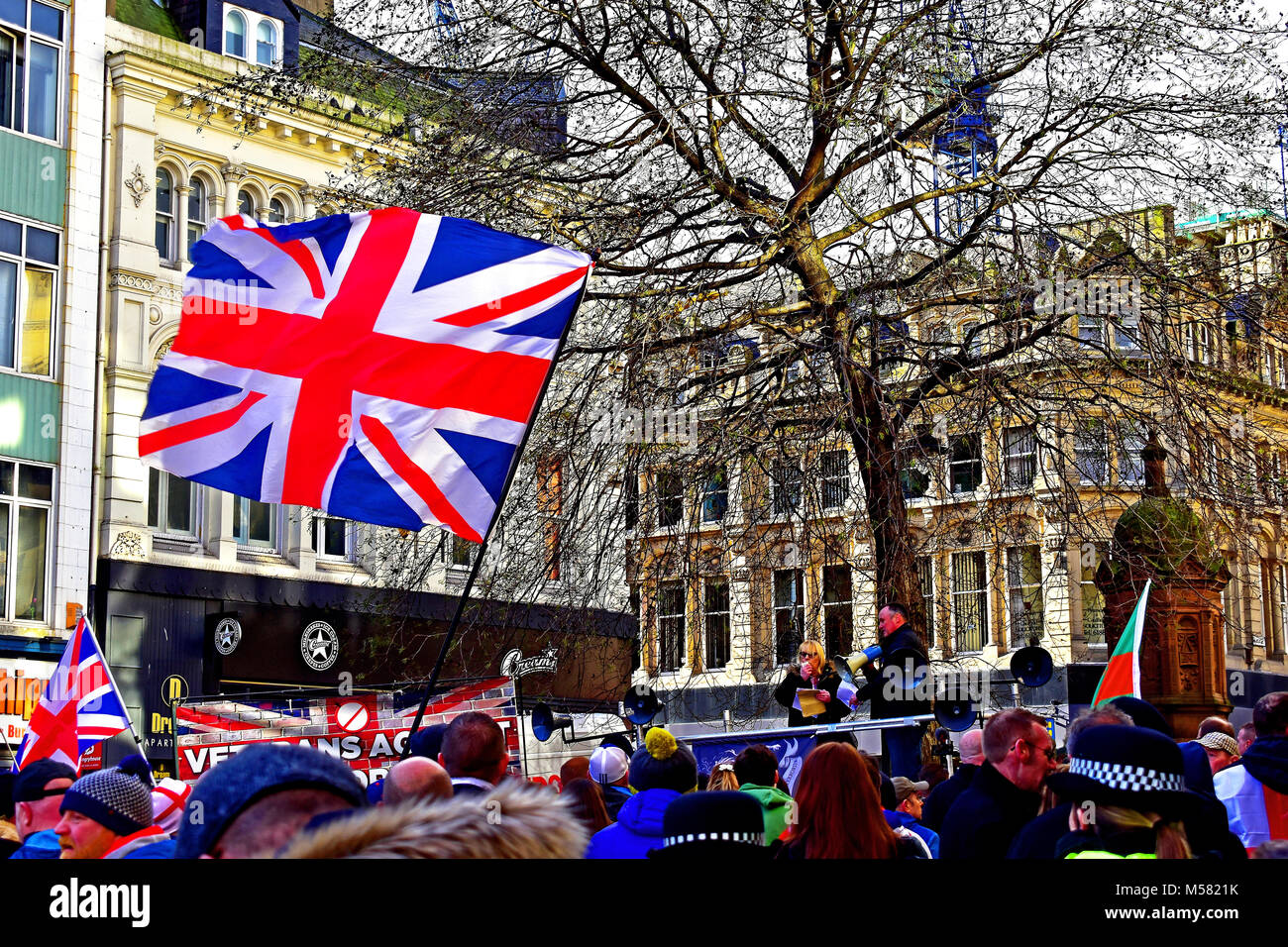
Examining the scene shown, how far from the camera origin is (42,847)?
5.27m

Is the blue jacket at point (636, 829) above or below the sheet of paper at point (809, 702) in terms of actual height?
below

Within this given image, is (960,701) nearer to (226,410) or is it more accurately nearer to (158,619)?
(226,410)

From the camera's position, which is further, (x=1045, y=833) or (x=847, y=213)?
(x=847, y=213)

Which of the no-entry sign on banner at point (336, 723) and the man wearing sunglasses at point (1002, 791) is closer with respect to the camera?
the man wearing sunglasses at point (1002, 791)

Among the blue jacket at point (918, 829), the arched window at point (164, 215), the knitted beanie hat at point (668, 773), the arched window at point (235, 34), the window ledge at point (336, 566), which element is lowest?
the blue jacket at point (918, 829)

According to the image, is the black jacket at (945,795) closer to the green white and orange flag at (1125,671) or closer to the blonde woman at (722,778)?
the blonde woman at (722,778)

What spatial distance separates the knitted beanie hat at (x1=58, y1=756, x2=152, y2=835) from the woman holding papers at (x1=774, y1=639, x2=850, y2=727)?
6.90 m

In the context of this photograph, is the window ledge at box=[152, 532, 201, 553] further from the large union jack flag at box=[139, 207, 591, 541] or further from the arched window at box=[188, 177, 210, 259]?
the large union jack flag at box=[139, 207, 591, 541]

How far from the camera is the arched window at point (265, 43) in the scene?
31000mm

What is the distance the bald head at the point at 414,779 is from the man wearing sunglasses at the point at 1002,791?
200 centimetres

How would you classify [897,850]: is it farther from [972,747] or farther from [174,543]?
[174,543]

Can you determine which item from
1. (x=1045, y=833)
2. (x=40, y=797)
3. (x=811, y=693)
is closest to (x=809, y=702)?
(x=811, y=693)

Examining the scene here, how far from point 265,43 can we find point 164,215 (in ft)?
15.9
